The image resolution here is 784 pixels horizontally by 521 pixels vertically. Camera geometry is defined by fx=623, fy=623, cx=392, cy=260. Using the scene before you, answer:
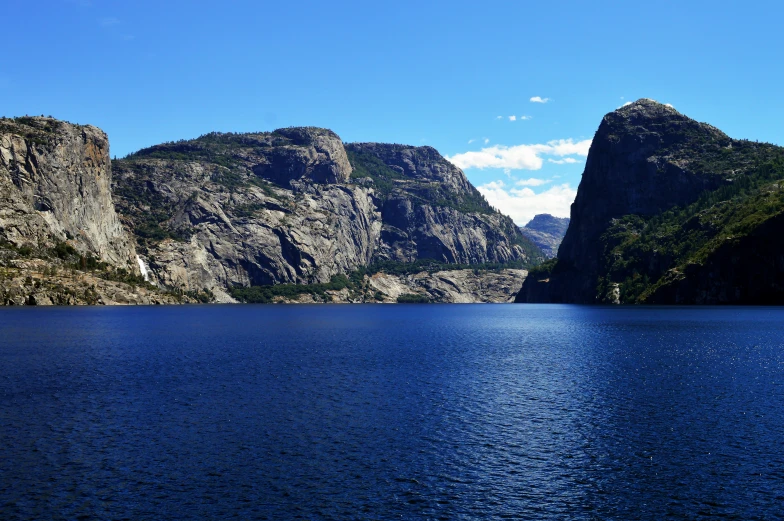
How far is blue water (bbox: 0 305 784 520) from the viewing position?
31.8 metres

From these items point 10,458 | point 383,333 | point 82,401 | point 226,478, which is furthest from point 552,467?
point 383,333

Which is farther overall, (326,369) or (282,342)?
(282,342)

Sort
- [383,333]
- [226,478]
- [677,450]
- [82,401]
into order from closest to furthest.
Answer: [226,478] < [677,450] < [82,401] < [383,333]

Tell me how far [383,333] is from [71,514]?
113m

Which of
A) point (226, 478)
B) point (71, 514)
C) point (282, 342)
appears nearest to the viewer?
point (71, 514)

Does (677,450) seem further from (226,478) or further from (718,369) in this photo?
(718,369)

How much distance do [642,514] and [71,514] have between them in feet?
90.5

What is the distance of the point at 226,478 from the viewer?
35344 mm

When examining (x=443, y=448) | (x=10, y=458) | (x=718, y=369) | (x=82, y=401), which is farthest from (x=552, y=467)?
(x=718, y=369)

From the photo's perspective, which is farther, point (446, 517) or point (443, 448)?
point (443, 448)

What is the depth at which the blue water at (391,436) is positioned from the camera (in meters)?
31.8

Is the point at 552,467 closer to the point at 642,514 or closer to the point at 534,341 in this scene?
the point at 642,514

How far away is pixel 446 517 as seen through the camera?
29.9 metres

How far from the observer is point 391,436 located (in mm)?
44281
